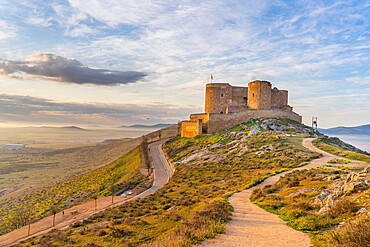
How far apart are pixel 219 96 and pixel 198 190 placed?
37.9 meters

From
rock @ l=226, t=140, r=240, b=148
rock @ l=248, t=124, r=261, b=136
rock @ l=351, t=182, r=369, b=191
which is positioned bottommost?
rock @ l=226, t=140, r=240, b=148

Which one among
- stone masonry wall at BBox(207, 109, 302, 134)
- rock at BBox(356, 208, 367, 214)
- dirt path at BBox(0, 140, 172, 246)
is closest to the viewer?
rock at BBox(356, 208, 367, 214)

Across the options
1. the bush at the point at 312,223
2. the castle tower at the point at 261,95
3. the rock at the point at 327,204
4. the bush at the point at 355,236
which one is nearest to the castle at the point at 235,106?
the castle tower at the point at 261,95

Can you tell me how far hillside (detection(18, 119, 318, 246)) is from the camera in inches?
408

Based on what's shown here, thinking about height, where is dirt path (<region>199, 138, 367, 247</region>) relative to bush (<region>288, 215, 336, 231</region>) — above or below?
below

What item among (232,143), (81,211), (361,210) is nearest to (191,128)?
(232,143)

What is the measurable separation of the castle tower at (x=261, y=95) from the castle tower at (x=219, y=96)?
6224 millimetres

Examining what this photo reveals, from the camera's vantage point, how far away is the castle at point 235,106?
52719 millimetres

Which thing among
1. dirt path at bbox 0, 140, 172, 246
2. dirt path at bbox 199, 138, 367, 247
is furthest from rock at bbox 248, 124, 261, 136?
dirt path at bbox 199, 138, 367, 247

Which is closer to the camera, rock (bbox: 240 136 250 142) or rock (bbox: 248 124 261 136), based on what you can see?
rock (bbox: 240 136 250 142)

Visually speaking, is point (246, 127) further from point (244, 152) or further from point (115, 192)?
point (115, 192)

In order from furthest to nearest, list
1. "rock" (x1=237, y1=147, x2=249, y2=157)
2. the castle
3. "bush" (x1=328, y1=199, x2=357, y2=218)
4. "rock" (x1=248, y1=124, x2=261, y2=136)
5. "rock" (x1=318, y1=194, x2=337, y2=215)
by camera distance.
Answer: the castle < "rock" (x1=248, y1=124, x2=261, y2=136) < "rock" (x1=237, y1=147, x2=249, y2=157) < "rock" (x1=318, y1=194, x2=337, y2=215) < "bush" (x1=328, y1=199, x2=357, y2=218)

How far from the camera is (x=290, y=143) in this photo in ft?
114

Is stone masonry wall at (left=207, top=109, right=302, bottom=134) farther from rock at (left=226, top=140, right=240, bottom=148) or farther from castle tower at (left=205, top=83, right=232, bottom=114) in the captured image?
rock at (left=226, top=140, right=240, bottom=148)
